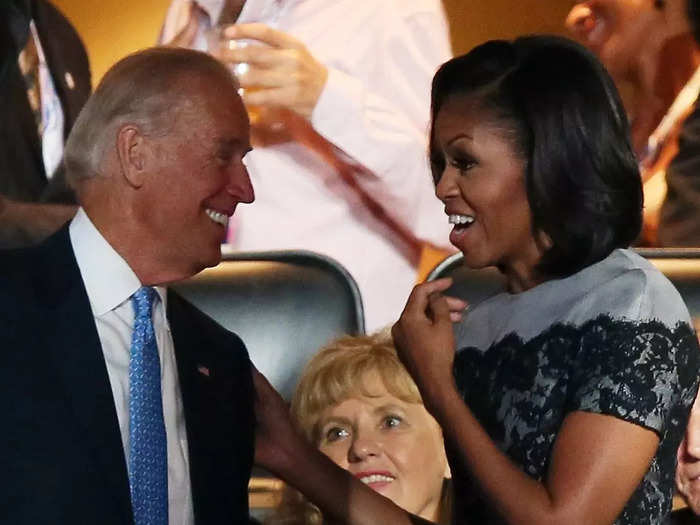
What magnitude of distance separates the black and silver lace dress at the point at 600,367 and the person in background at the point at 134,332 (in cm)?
36

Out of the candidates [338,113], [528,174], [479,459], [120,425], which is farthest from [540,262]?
[338,113]

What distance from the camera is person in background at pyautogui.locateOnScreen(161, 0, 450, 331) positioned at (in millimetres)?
3072

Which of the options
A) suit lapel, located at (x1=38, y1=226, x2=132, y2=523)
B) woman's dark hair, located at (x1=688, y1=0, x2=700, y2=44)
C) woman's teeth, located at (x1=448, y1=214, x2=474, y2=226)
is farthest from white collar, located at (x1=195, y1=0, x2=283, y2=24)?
woman's teeth, located at (x1=448, y1=214, x2=474, y2=226)

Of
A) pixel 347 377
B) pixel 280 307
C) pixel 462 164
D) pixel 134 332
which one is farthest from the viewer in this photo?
pixel 280 307

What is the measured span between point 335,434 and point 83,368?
841 mm

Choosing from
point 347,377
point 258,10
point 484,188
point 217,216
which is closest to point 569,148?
point 484,188

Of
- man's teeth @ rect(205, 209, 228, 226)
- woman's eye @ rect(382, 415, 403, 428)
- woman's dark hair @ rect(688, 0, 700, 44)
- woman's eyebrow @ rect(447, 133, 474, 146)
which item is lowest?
woman's eye @ rect(382, 415, 403, 428)

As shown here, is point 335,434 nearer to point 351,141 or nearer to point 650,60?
point 351,141

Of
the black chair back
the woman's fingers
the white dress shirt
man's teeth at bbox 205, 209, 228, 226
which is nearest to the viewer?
the white dress shirt

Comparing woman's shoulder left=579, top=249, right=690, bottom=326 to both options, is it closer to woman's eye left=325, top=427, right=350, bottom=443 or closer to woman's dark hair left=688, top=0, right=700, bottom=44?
woman's eye left=325, top=427, right=350, bottom=443

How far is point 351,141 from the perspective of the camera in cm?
308

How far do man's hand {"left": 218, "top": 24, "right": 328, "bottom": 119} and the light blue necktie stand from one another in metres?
1.38

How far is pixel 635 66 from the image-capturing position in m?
3.23

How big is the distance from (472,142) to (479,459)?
33 centimetres
